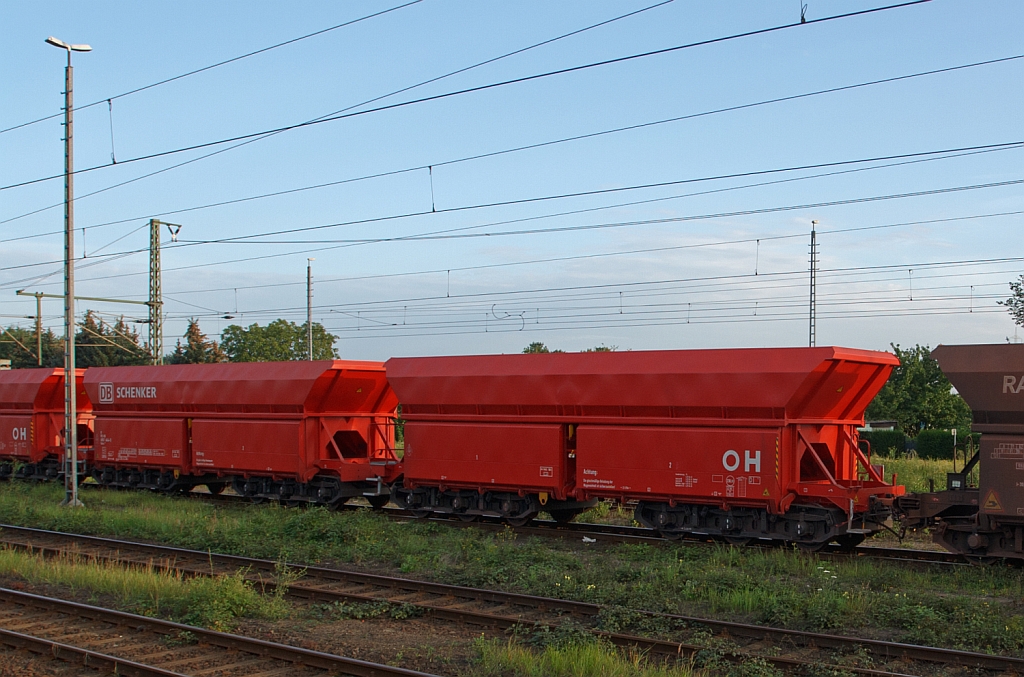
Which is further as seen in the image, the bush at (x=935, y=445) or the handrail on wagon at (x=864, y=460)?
the bush at (x=935, y=445)

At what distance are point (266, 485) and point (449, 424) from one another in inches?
248

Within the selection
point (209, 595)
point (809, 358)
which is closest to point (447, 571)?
point (209, 595)

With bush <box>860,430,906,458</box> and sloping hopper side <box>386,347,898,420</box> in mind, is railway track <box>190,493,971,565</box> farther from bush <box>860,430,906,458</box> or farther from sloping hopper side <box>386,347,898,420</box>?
bush <box>860,430,906,458</box>

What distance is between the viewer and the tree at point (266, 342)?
7719cm

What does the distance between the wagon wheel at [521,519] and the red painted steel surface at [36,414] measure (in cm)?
1590

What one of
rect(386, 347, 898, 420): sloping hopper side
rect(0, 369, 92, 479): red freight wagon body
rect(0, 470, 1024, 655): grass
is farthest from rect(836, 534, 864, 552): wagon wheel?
rect(0, 369, 92, 479): red freight wagon body

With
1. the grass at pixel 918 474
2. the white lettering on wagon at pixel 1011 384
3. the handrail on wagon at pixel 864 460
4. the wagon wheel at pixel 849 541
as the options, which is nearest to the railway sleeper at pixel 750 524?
the wagon wheel at pixel 849 541

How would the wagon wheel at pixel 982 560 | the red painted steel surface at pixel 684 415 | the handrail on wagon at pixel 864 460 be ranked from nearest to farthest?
the wagon wheel at pixel 982 560
the red painted steel surface at pixel 684 415
the handrail on wagon at pixel 864 460

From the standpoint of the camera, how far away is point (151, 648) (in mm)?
9562

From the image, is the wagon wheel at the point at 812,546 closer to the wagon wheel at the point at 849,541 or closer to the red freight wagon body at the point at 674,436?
the red freight wagon body at the point at 674,436

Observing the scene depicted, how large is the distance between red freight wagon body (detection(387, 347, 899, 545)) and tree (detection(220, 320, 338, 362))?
60.8 m

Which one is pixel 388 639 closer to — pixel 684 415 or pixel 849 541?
pixel 684 415

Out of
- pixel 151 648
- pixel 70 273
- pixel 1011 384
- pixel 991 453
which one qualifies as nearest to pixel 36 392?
pixel 70 273

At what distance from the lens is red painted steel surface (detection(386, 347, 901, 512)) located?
46.1 feet
